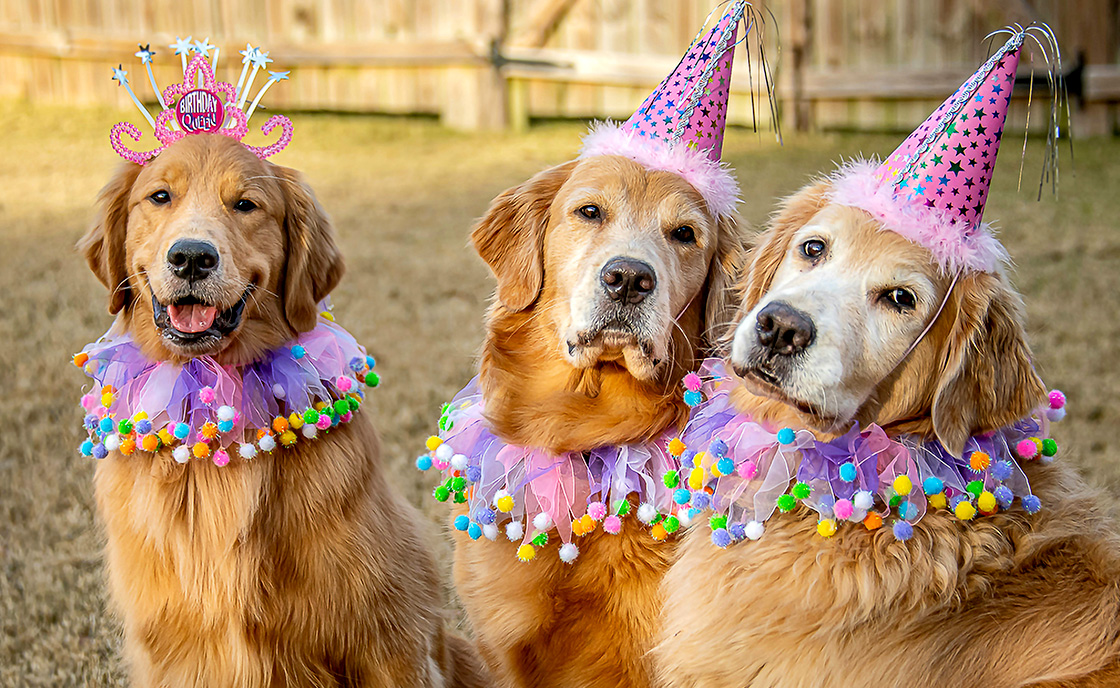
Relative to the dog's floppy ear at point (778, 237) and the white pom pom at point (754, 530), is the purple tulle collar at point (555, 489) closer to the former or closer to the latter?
the white pom pom at point (754, 530)

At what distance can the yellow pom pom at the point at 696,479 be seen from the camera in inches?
94.7

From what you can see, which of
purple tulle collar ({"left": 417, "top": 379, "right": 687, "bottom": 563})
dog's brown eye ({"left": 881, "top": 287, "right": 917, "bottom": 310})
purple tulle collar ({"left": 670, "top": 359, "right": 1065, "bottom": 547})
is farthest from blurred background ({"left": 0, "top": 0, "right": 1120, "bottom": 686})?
dog's brown eye ({"left": 881, "top": 287, "right": 917, "bottom": 310})

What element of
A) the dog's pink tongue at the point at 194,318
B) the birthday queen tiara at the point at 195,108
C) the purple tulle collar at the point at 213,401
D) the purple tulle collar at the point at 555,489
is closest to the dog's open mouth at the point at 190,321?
the dog's pink tongue at the point at 194,318

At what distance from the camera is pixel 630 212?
283 centimetres

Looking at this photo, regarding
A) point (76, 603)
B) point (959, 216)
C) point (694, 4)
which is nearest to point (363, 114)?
point (694, 4)

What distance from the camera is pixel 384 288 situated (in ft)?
24.1

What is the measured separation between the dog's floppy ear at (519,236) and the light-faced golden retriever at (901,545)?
0.86 metres

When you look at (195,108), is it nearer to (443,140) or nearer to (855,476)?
(855,476)

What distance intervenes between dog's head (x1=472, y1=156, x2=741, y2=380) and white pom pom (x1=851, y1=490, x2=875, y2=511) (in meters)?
0.72

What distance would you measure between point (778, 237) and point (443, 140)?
900 centimetres

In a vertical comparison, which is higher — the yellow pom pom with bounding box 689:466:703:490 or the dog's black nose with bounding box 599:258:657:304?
the dog's black nose with bounding box 599:258:657:304

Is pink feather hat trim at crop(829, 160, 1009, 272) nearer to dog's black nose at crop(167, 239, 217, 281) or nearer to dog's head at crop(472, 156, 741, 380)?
dog's head at crop(472, 156, 741, 380)

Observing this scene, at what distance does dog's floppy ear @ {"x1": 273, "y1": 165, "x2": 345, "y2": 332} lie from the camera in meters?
→ 2.92

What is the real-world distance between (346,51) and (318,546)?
9659mm
